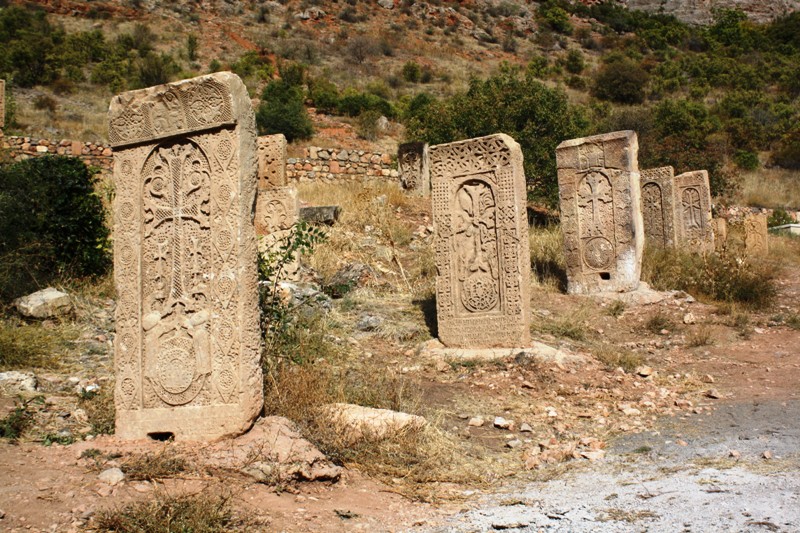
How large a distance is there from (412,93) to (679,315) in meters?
27.7

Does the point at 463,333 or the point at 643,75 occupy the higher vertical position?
the point at 643,75

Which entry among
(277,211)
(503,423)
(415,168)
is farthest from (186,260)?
(415,168)

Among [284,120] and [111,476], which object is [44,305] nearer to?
[111,476]

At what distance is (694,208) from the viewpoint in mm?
14336

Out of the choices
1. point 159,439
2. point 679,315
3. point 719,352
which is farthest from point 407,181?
point 159,439

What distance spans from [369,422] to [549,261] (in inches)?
291

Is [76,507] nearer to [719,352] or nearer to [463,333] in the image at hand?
[463,333]

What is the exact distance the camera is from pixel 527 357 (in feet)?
21.6

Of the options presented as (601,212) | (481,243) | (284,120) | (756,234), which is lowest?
(481,243)

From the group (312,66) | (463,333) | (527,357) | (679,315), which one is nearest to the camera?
(527,357)

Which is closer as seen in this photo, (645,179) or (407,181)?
(645,179)

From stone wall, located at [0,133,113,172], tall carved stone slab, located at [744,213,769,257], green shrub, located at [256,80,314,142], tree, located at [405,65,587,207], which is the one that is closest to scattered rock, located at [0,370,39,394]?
stone wall, located at [0,133,113,172]

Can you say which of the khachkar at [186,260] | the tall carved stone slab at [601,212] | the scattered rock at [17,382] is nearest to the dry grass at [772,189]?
the tall carved stone slab at [601,212]

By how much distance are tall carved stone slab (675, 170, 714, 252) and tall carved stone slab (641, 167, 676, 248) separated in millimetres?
961
